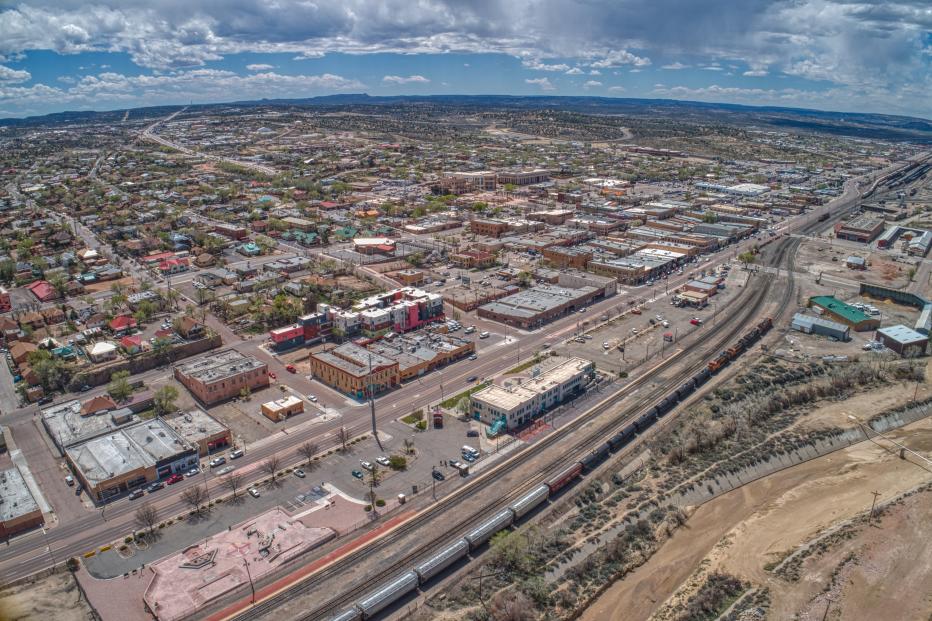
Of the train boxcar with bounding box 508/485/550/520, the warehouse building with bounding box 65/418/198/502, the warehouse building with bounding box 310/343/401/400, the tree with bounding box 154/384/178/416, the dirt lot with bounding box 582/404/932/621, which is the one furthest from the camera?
the warehouse building with bounding box 310/343/401/400

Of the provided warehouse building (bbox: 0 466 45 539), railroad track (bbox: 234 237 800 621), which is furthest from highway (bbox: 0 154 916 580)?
railroad track (bbox: 234 237 800 621)

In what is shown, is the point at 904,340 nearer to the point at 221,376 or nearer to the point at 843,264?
the point at 843,264

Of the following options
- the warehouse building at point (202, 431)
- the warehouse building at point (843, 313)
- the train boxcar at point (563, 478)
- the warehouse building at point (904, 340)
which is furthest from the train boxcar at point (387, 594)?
the warehouse building at point (843, 313)

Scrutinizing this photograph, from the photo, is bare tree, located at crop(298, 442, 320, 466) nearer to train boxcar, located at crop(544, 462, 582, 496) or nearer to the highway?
the highway

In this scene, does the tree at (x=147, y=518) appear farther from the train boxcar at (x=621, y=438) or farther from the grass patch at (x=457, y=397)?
the train boxcar at (x=621, y=438)

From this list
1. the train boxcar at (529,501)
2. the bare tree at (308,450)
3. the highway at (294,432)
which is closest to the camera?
the highway at (294,432)
